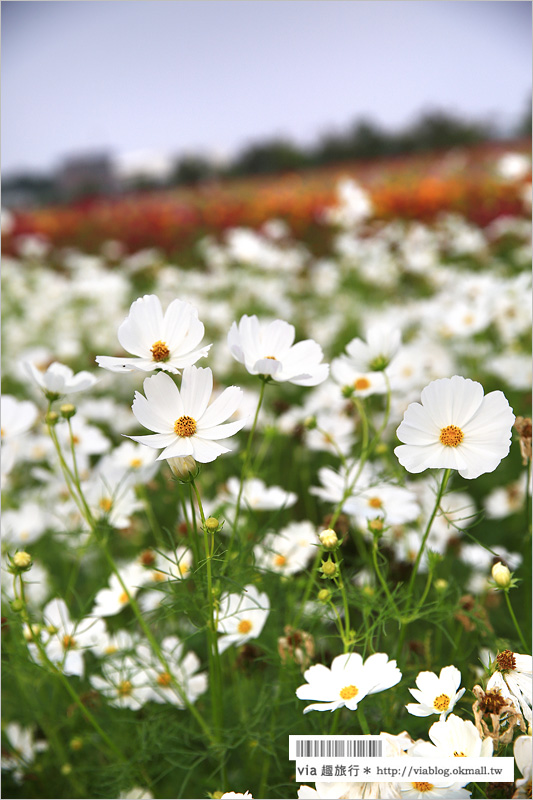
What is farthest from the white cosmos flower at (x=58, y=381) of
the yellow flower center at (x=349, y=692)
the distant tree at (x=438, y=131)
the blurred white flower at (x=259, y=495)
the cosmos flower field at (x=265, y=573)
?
the distant tree at (x=438, y=131)

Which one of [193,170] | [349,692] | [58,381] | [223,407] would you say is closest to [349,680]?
[349,692]

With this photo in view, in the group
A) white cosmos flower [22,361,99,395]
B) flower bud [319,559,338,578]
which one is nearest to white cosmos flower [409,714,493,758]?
flower bud [319,559,338,578]

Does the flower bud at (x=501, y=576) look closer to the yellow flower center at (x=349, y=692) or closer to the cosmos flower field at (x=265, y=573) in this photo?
the cosmos flower field at (x=265, y=573)

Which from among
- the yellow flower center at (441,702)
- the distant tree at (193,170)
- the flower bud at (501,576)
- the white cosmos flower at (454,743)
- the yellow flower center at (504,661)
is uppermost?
the distant tree at (193,170)

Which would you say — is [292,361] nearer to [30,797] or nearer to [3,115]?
[3,115]

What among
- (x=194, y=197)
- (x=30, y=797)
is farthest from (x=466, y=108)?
(x=194, y=197)
